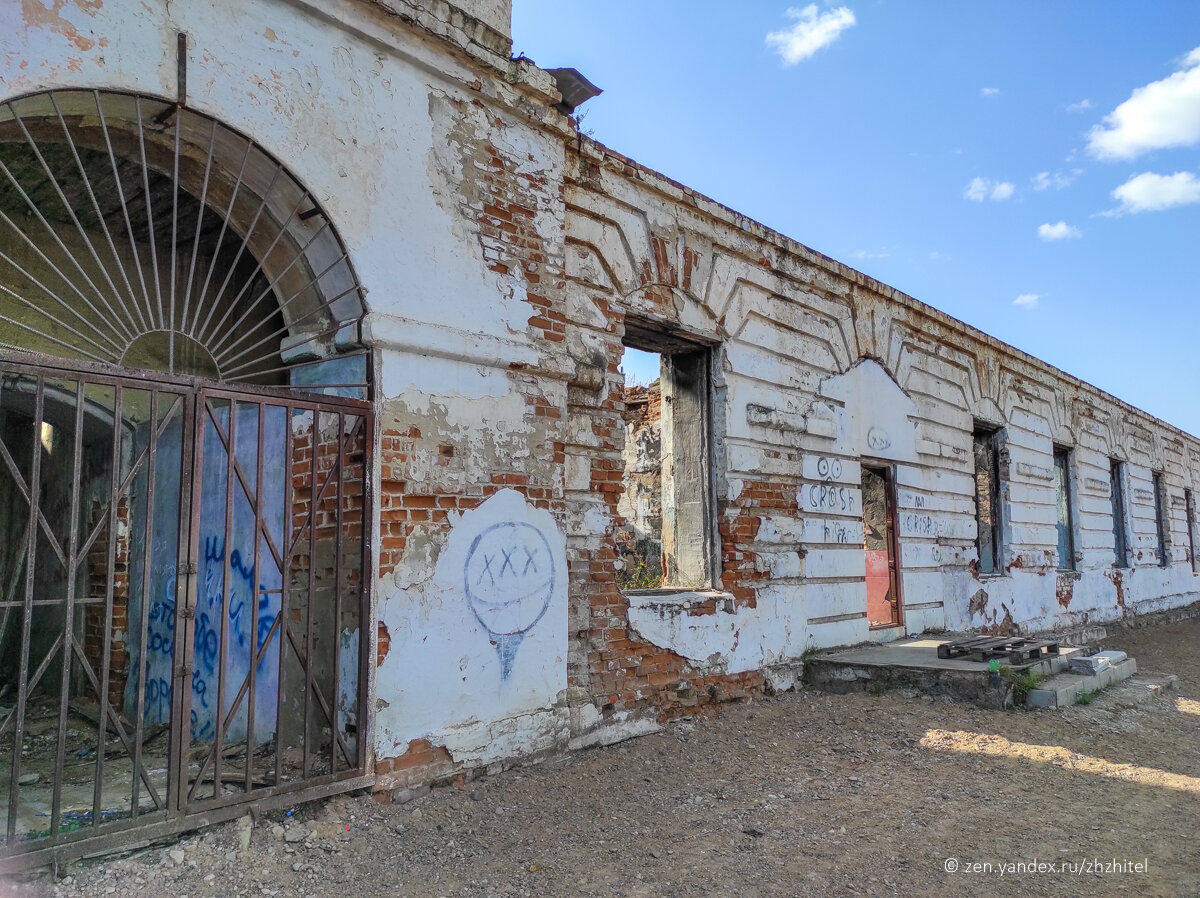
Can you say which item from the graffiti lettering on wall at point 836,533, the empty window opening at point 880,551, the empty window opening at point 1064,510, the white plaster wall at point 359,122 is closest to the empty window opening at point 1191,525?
the empty window opening at point 1064,510

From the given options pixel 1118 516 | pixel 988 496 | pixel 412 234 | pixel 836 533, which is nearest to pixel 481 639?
pixel 412 234

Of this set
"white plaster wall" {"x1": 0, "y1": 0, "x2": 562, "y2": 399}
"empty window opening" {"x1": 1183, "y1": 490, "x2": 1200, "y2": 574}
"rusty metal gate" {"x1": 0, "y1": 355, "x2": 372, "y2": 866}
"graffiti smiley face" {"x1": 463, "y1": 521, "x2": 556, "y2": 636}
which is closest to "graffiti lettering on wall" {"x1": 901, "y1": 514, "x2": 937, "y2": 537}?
"graffiti smiley face" {"x1": 463, "y1": 521, "x2": 556, "y2": 636}

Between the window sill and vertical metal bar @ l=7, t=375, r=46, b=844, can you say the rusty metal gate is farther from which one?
the window sill

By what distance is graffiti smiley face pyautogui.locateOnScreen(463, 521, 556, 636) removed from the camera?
433cm

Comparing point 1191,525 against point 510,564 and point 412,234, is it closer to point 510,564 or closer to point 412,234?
point 510,564

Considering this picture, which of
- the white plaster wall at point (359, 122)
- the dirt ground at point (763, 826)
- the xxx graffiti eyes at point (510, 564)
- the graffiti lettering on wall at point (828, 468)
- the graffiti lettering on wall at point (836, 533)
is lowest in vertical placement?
the dirt ground at point (763, 826)

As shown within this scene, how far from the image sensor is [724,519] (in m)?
6.26

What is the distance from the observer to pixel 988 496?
10.9 meters

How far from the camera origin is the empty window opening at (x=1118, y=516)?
14.3 meters

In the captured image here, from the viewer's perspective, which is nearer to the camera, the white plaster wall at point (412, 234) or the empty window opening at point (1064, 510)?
the white plaster wall at point (412, 234)

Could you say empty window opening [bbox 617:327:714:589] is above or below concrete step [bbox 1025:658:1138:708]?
above

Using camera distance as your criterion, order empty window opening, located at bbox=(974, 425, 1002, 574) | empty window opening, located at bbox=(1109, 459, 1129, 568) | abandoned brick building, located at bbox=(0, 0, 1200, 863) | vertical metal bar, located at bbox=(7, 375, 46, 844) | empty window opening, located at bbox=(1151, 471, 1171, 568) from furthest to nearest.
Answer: empty window opening, located at bbox=(1151, 471, 1171, 568)
empty window opening, located at bbox=(1109, 459, 1129, 568)
empty window opening, located at bbox=(974, 425, 1002, 574)
abandoned brick building, located at bbox=(0, 0, 1200, 863)
vertical metal bar, located at bbox=(7, 375, 46, 844)

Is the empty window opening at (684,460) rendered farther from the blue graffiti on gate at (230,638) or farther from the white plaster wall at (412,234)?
the blue graffiti on gate at (230,638)

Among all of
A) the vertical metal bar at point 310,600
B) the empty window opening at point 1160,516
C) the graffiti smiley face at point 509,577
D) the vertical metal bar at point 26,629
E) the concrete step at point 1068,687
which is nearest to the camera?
the vertical metal bar at point 26,629
